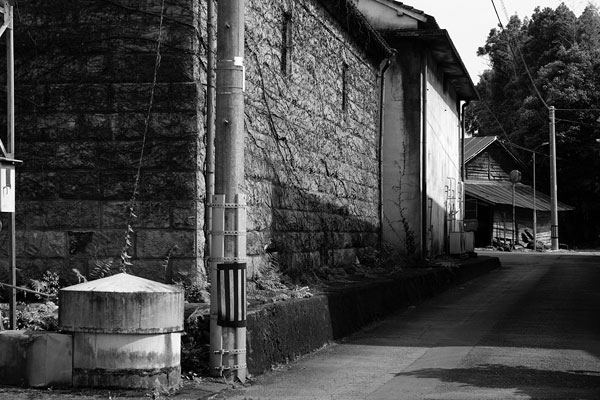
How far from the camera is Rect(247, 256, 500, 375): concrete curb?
9266 mm

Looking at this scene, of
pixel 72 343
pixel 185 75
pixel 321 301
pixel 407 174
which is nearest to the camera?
pixel 72 343

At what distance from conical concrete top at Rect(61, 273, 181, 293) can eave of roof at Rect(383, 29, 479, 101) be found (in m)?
18.0

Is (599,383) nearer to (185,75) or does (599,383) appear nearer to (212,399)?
(212,399)

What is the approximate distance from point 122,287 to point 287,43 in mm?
7182

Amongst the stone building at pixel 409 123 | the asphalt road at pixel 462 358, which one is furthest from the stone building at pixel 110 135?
the stone building at pixel 409 123

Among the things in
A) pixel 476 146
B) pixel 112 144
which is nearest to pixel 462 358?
pixel 112 144

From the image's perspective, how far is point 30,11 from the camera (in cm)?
1030

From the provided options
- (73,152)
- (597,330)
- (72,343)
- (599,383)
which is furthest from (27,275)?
(597,330)

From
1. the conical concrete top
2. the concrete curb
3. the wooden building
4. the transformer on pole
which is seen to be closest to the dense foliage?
the wooden building

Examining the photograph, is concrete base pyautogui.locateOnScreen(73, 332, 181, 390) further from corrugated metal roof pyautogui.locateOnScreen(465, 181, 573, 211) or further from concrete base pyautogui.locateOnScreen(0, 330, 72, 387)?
corrugated metal roof pyautogui.locateOnScreen(465, 181, 573, 211)

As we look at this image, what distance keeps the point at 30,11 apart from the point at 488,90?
72320 mm

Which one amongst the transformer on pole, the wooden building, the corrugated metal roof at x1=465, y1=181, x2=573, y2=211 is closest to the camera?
the transformer on pole

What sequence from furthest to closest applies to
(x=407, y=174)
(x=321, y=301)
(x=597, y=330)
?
(x=407, y=174), (x=597, y=330), (x=321, y=301)

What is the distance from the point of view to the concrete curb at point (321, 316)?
927 cm
